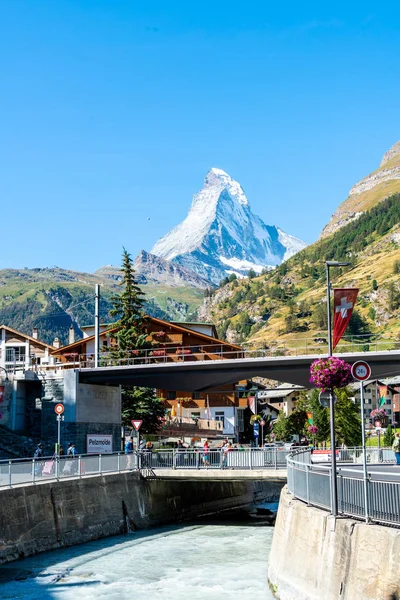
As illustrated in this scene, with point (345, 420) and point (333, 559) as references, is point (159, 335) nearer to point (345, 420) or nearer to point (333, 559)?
point (345, 420)

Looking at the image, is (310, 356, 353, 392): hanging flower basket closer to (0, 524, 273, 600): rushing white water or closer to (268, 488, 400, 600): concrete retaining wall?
(268, 488, 400, 600): concrete retaining wall

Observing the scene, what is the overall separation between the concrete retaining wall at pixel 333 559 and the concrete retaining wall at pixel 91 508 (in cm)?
1174

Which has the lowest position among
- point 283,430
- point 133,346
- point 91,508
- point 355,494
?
point 91,508

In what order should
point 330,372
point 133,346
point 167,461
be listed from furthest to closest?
point 133,346 < point 167,461 < point 330,372

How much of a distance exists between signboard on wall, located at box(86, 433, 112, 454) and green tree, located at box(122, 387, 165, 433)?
1134 cm

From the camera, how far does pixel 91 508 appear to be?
38.2 meters

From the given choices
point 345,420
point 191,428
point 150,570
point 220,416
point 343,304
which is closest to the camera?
point 150,570

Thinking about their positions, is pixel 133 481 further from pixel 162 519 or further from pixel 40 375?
pixel 40 375

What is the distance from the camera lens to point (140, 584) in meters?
28.8

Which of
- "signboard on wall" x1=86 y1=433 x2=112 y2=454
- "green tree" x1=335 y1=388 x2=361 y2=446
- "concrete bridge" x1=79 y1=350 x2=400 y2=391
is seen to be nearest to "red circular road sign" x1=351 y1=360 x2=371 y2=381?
"concrete bridge" x1=79 y1=350 x2=400 y2=391

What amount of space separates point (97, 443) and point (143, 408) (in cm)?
1329

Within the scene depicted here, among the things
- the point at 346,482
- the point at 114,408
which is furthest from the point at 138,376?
the point at 346,482

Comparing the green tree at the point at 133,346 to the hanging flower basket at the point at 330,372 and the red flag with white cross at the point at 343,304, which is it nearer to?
the red flag with white cross at the point at 343,304

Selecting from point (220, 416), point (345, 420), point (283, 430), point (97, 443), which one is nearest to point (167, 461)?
point (97, 443)
